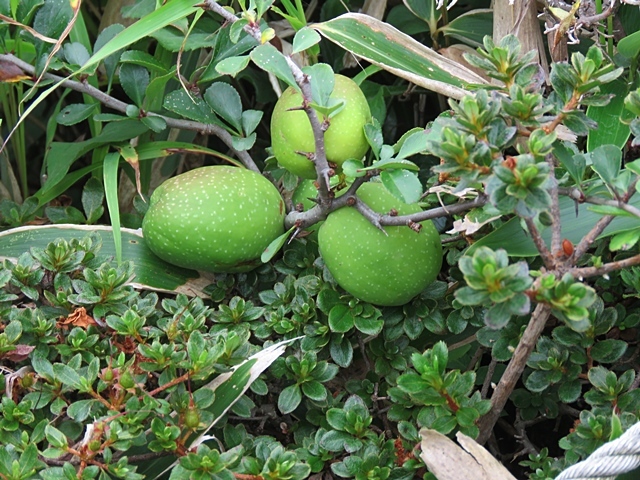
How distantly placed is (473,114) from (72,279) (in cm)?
64

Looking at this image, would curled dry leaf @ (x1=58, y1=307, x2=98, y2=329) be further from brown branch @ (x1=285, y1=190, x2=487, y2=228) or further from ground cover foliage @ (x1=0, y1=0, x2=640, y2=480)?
brown branch @ (x1=285, y1=190, x2=487, y2=228)

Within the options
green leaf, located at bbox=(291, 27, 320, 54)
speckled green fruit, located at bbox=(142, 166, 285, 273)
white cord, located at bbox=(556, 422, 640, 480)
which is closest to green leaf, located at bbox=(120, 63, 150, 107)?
speckled green fruit, located at bbox=(142, 166, 285, 273)

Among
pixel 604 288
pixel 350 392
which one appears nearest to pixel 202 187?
pixel 350 392

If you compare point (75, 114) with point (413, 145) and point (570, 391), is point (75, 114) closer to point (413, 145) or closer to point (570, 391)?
point (413, 145)

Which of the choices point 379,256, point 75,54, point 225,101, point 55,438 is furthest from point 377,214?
point 75,54

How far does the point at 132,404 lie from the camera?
885mm

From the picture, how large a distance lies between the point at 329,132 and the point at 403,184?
5.9 inches

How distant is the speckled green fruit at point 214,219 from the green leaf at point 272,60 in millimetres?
259

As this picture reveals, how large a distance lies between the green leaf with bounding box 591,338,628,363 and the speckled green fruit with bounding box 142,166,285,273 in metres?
0.51

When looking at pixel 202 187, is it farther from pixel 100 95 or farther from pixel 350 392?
pixel 350 392

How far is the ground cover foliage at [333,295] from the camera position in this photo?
841 millimetres

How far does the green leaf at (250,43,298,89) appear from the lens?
941 millimetres

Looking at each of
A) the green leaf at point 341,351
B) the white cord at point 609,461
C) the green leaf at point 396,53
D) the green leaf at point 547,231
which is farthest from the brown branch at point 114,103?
the white cord at point 609,461

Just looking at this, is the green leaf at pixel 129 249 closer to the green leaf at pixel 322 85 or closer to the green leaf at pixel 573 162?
the green leaf at pixel 322 85
